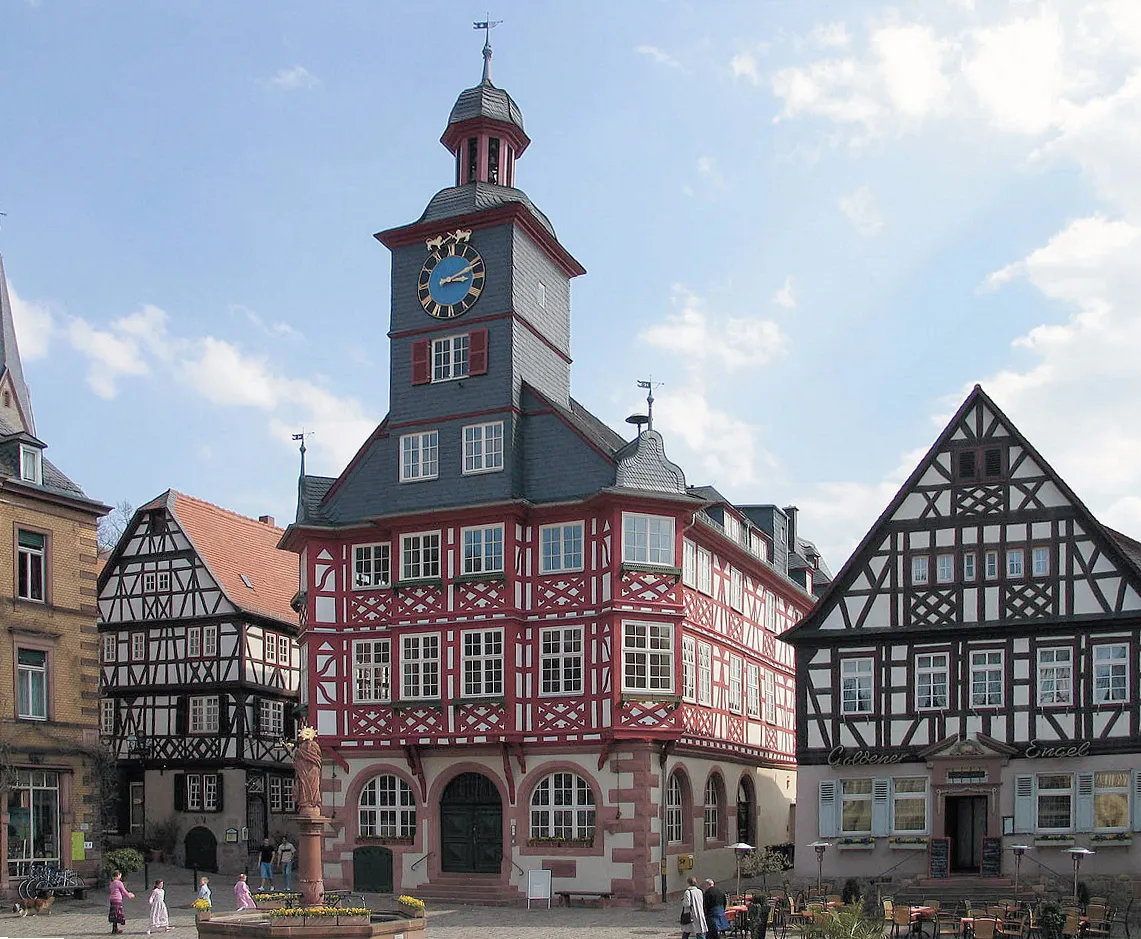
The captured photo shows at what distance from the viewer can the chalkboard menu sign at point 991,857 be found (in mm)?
35344

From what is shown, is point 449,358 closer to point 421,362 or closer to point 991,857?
point 421,362

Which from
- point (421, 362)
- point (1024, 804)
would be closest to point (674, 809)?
point (1024, 804)

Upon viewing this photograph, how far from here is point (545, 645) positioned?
3850 cm

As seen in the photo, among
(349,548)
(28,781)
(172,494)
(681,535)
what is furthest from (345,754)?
(172,494)

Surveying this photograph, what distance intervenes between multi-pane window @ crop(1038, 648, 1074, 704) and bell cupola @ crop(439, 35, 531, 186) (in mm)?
19557

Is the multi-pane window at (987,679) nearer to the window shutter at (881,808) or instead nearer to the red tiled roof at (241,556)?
the window shutter at (881,808)

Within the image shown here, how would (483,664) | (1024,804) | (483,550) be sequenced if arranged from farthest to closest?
(483,550)
(483,664)
(1024,804)

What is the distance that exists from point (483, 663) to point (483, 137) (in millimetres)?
15098

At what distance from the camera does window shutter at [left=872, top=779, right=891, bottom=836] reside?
3694 cm

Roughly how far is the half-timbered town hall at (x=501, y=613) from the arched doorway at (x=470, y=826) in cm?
5

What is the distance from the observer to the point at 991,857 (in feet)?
116

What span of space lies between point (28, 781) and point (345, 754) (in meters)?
7.87

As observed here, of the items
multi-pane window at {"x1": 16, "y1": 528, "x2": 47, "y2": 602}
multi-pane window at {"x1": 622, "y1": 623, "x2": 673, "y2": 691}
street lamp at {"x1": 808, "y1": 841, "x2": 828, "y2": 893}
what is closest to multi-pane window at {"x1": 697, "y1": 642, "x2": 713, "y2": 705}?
multi-pane window at {"x1": 622, "y1": 623, "x2": 673, "y2": 691}

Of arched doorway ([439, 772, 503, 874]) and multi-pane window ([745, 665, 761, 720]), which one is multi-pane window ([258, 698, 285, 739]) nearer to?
arched doorway ([439, 772, 503, 874])
